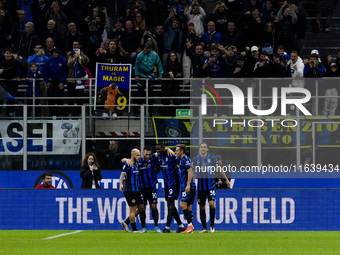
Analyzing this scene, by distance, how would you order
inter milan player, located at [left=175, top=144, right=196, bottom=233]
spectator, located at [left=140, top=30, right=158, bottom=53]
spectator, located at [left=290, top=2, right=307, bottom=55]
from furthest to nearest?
spectator, located at [left=290, top=2, right=307, bottom=55] < spectator, located at [left=140, top=30, right=158, bottom=53] < inter milan player, located at [left=175, top=144, right=196, bottom=233]

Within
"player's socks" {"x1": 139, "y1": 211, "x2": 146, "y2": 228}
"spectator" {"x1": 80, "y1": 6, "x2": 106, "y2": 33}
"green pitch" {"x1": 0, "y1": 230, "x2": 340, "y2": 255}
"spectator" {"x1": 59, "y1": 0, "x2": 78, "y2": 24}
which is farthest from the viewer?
"spectator" {"x1": 59, "y1": 0, "x2": 78, "y2": 24}

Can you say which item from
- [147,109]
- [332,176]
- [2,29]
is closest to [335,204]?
[332,176]

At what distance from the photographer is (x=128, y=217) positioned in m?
19.4

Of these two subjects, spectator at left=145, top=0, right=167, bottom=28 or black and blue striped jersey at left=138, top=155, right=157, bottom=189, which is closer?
black and blue striped jersey at left=138, top=155, right=157, bottom=189

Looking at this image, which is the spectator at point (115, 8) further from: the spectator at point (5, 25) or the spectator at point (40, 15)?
the spectator at point (5, 25)

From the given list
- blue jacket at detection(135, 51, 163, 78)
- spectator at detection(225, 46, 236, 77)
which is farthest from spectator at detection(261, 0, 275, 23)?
blue jacket at detection(135, 51, 163, 78)

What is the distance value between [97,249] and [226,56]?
9.49 metres

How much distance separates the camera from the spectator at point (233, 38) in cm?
2433

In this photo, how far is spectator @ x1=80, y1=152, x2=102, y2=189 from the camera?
21047mm

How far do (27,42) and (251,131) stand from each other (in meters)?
6.76

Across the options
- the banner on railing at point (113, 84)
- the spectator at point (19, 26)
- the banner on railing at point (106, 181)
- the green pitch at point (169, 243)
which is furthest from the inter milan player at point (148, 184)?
the spectator at point (19, 26)

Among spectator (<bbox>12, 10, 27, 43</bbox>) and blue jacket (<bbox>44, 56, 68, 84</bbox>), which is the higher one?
spectator (<bbox>12, 10, 27, 43</bbox>)

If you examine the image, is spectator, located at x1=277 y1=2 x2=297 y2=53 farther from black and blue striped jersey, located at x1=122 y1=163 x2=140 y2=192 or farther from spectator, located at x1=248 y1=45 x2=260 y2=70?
black and blue striped jersey, located at x1=122 y1=163 x2=140 y2=192

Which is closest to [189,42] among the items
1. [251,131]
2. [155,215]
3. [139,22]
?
[139,22]
